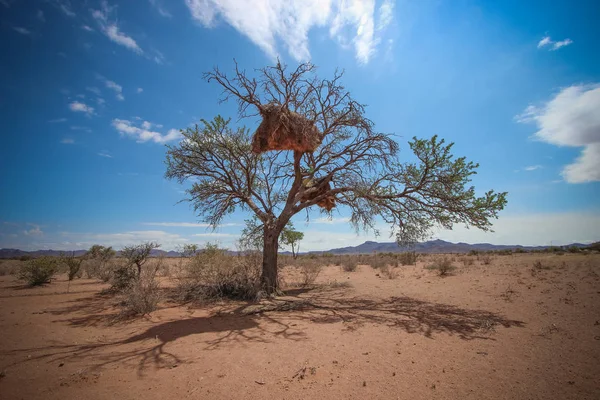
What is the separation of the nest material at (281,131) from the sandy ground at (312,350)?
19.0 ft

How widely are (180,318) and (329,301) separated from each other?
5.29 metres

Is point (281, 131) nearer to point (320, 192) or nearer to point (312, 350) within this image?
point (320, 192)

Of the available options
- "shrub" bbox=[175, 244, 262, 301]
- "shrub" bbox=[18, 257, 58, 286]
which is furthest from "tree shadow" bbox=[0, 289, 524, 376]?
"shrub" bbox=[18, 257, 58, 286]

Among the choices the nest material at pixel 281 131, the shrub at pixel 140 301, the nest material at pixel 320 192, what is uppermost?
the nest material at pixel 281 131

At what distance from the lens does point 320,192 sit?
12.1 m

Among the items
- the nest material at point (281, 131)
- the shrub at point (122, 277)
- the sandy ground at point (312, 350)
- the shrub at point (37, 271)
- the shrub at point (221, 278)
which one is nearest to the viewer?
the sandy ground at point (312, 350)

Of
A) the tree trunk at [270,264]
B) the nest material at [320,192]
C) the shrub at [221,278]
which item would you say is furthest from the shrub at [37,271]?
the nest material at [320,192]

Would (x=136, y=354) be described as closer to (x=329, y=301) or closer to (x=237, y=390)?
(x=237, y=390)

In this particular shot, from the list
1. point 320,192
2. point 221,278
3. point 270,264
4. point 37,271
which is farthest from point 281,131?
point 37,271

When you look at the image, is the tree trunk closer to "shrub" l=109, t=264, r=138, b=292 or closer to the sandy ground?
the sandy ground

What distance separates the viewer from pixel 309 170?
38.0 feet

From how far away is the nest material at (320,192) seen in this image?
37.9ft

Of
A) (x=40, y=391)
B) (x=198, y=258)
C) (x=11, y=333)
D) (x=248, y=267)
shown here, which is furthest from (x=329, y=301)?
(x=11, y=333)

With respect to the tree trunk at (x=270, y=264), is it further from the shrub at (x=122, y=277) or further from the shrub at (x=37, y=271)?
the shrub at (x=37, y=271)
